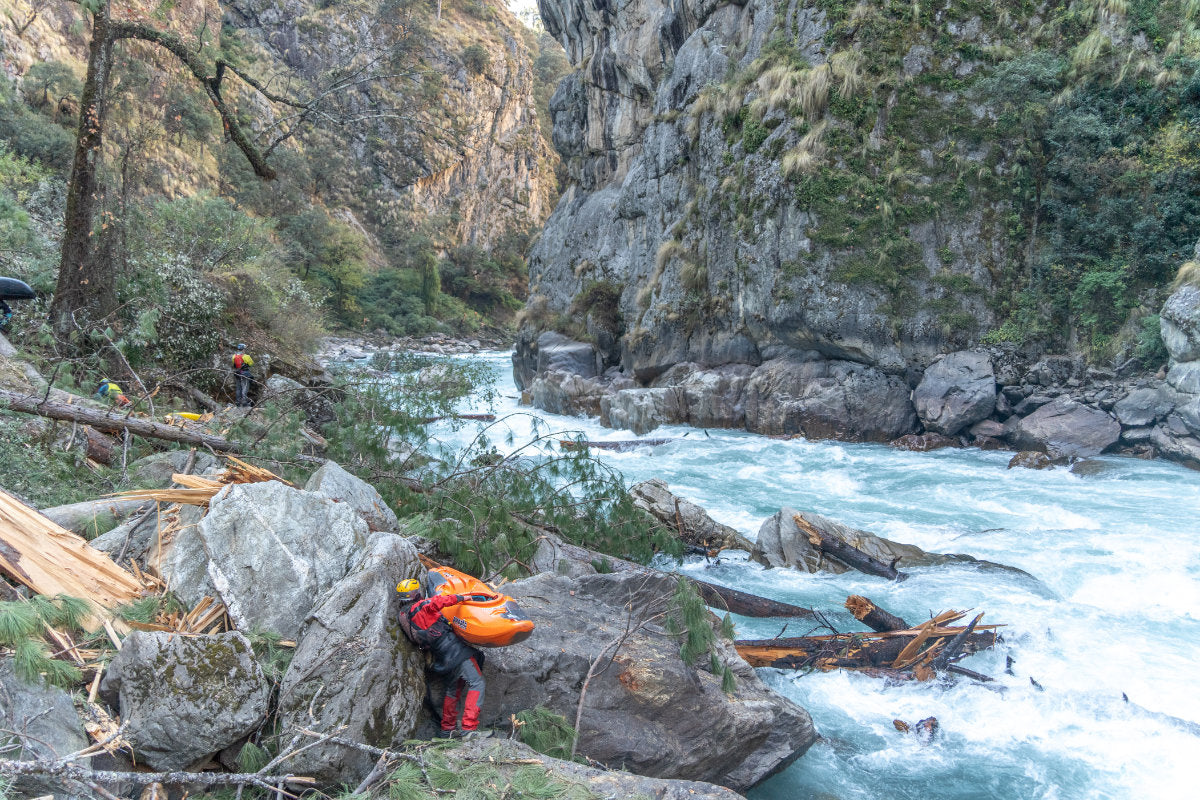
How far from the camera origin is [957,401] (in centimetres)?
1387

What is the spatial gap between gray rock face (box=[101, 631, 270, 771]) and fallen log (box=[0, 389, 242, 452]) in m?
Answer: 2.70

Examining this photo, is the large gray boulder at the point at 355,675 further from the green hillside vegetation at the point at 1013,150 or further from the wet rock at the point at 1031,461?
the green hillside vegetation at the point at 1013,150

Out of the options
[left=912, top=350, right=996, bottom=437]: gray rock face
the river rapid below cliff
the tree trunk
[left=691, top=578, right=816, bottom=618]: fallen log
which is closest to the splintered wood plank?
the river rapid below cliff

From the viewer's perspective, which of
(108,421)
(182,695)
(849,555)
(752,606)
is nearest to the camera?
(182,695)

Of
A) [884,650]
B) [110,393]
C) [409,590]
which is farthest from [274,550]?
[884,650]

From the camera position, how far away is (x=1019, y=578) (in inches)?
282

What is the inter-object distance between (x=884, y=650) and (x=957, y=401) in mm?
9862

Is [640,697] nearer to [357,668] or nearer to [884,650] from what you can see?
[357,668]

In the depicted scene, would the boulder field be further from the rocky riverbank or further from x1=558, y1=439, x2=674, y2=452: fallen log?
→ the rocky riverbank

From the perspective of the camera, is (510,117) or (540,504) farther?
(510,117)

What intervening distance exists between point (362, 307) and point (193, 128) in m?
15.8

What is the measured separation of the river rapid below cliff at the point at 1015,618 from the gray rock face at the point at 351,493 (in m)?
1.88

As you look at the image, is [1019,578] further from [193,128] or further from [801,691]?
[193,128]

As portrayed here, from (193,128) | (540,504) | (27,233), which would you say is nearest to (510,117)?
(193,128)
